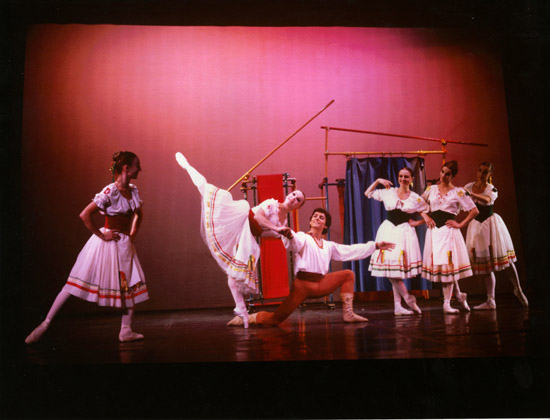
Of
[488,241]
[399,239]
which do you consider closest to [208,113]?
[399,239]

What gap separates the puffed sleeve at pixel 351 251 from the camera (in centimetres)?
415

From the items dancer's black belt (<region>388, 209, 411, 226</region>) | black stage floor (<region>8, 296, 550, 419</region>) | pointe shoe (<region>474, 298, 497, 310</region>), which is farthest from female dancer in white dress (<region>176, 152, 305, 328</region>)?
pointe shoe (<region>474, 298, 497, 310</region>)

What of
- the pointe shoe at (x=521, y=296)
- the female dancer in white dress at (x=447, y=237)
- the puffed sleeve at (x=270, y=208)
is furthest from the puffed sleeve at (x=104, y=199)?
the pointe shoe at (x=521, y=296)

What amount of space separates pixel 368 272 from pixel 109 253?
8.17 feet

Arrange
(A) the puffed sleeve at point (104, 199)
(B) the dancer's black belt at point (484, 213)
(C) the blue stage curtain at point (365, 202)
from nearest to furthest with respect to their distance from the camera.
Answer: (A) the puffed sleeve at point (104, 199)
(B) the dancer's black belt at point (484, 213)
(C) the blue stage curtain at point (365, 202)

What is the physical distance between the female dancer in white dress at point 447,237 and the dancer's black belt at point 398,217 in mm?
171

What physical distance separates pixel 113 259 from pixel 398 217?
2591 mm

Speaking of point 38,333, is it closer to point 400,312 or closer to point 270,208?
point 270,208

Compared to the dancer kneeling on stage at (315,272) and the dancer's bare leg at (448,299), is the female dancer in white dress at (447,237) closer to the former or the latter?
the dancer's bare leg at (448,299)

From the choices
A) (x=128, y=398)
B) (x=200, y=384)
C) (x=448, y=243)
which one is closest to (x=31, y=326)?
(x=128, y=398)

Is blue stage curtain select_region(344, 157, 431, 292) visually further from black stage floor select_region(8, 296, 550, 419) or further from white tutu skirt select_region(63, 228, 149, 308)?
white tutu skirt select_region(63, 228, 149, 308)

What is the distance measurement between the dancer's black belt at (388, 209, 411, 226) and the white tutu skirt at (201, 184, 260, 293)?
1402 millimetres

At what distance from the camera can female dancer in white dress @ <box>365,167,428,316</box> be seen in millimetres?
4527

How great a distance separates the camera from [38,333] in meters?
3.57
